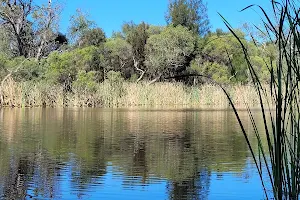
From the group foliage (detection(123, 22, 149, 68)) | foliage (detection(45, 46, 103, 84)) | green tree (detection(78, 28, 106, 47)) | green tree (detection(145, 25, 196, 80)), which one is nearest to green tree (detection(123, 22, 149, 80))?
foliage (detection(123, 22, 149, 68))

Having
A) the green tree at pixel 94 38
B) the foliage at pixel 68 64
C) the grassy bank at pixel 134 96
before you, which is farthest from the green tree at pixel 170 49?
the grassy bank at pixel 134 96

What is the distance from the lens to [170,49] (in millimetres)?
24234

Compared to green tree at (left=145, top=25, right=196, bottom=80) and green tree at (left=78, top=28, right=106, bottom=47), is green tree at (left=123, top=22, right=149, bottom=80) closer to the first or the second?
green tree at (left=145, top=25, right=196, bottom=80)

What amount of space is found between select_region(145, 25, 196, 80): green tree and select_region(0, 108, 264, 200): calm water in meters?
17.3

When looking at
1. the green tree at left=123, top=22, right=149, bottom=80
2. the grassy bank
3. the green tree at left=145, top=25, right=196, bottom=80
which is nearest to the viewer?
the grassy bank

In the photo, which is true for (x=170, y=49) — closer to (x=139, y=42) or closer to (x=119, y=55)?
(x=139, y=42)

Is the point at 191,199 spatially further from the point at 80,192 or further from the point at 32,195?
the point at 32,195

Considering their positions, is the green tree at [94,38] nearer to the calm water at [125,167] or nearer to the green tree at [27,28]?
the green tree at [27,28]

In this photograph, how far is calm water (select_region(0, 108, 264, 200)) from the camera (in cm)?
333

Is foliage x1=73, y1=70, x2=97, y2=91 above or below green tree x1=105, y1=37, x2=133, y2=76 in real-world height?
below

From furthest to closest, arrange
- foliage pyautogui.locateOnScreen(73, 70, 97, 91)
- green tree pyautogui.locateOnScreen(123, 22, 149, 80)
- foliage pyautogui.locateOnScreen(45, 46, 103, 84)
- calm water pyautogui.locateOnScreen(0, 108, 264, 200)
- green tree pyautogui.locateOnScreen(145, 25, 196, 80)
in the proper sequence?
1. green tree pyautogui.locateOnScreen(123, 22, 149, 80)
2. green tree pyautogui.locateOnScreen(145, 25, 196, 80)
3. foliage pyautogui.locateOnScreen(45, 46, 103, 84)
4. foliage pyautogui.locateOnScreen(73, 70, 97, 91)
5. calm water pyautogui.locateOnScreen(0, 108, 264, 200)

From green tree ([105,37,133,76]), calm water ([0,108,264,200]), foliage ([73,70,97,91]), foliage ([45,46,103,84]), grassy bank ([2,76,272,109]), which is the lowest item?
calm water ([0,108,264,200])

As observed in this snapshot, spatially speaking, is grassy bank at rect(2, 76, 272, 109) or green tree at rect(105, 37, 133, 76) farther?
green tree at rect(105, 37, 133, 76)

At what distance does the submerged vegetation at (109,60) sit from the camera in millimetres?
18703
